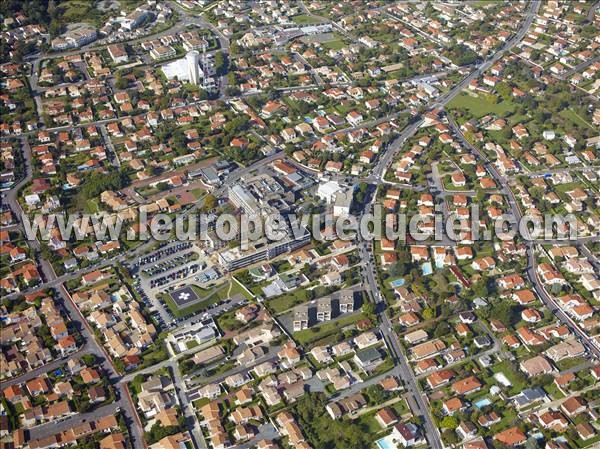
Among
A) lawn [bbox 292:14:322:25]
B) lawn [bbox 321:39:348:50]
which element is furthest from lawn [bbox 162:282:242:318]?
lawn [bbox 292:14:322:25]

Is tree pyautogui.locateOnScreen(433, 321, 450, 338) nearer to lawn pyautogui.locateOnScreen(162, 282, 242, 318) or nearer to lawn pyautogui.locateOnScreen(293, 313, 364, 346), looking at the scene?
lawn pyautogui.locateOnScreen(293, 313, 364, 346)

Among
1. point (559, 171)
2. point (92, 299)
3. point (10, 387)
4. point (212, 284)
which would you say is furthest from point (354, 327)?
point (559, 171)

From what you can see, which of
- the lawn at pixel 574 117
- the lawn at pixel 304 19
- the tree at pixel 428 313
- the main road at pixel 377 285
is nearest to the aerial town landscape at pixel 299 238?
the tree at pixel 428 313

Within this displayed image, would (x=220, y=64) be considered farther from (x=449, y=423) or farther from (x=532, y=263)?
(x=449, y=423)

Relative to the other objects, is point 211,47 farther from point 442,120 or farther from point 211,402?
point 211,402

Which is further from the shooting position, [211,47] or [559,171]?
[211,47]

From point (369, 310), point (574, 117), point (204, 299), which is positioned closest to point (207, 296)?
point (204, 299)
